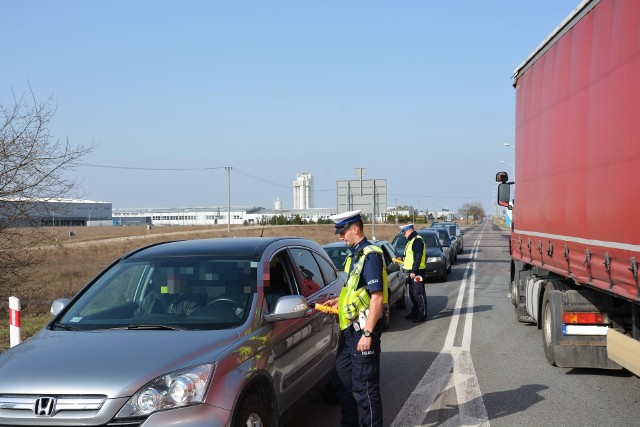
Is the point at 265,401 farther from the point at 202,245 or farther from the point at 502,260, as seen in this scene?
the point at 502,260

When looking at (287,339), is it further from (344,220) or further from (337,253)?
(337,253)

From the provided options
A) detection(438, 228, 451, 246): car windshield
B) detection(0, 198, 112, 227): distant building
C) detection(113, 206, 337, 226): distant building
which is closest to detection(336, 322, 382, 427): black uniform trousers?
detection(0, 198, 112, 227): distant building

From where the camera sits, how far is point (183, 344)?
413 cm

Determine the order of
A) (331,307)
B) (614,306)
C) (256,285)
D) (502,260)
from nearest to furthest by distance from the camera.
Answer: (256,285), (331,307), (614,306), (502,260)

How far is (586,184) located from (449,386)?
8.51 feet

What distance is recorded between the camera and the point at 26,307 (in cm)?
1391

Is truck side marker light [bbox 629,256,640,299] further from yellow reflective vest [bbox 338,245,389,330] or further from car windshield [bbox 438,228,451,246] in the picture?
car windshield [bbox 438,228,451,246]

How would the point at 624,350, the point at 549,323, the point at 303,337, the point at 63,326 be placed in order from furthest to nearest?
the point at 549,323, the point at 624,350, the point at 303,337, the point at 63,326

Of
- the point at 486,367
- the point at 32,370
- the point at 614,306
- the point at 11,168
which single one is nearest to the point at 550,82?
the point at 614,306

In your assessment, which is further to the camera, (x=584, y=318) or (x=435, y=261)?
(x=435, y=261)

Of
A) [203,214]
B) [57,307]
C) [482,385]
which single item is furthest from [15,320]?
[203,214]

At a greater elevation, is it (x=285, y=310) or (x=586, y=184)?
(x=586, y=184)

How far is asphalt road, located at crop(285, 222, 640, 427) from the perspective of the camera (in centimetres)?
603

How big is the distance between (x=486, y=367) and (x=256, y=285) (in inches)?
170
